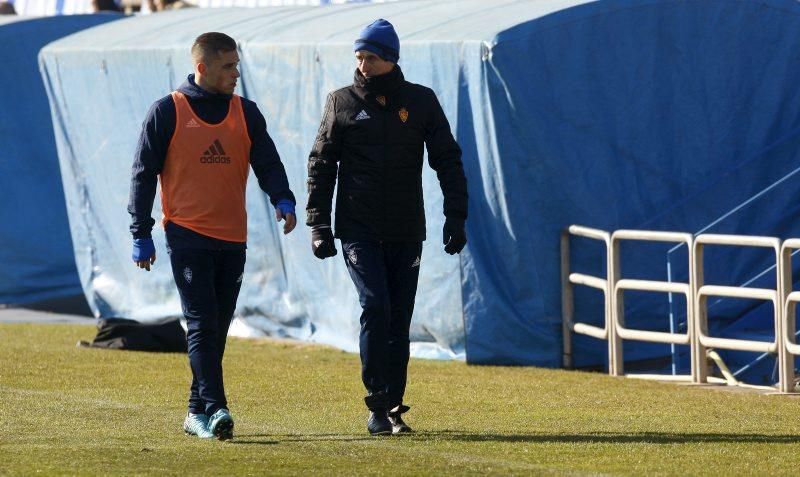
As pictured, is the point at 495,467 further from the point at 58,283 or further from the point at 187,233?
the point at 58,283

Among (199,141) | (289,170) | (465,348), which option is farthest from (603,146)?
(199,141)

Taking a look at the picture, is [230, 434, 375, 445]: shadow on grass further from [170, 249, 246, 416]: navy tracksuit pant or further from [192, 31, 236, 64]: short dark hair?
[192, 31, 236, 64]: short dark hair

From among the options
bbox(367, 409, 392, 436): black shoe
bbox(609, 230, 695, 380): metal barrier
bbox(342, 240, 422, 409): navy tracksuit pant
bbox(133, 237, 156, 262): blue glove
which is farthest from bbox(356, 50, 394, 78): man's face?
bbox(609, 230, 695, 380): metal barrier

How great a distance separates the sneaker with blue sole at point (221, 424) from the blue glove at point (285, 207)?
1.01 meters

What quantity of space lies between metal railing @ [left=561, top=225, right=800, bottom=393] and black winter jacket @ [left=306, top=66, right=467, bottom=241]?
3043mm

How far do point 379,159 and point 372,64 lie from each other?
47 cm

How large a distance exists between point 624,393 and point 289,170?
4.48 m

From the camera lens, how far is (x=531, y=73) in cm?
1227

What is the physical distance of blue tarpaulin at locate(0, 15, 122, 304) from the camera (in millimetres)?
18594

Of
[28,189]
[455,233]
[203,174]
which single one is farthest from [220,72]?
[28,189]

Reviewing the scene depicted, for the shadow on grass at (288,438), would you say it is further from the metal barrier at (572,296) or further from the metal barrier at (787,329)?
the metal barrier at (572,296)

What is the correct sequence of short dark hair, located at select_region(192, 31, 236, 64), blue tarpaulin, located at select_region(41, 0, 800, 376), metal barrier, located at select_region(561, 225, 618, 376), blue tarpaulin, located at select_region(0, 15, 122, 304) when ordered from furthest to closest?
blue tarpaulin, located at select_region(0, 15, 122, 304) → blue tarpaulin, located at select_region(41, 0, 800, 376) → metal barrier, located at select_region(561, 225, 618, 376) → short dark hair, located at select_region(192, 31, 236, 64)

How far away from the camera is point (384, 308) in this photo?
8445 millimetres

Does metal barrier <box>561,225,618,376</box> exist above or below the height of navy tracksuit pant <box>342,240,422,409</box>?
below
